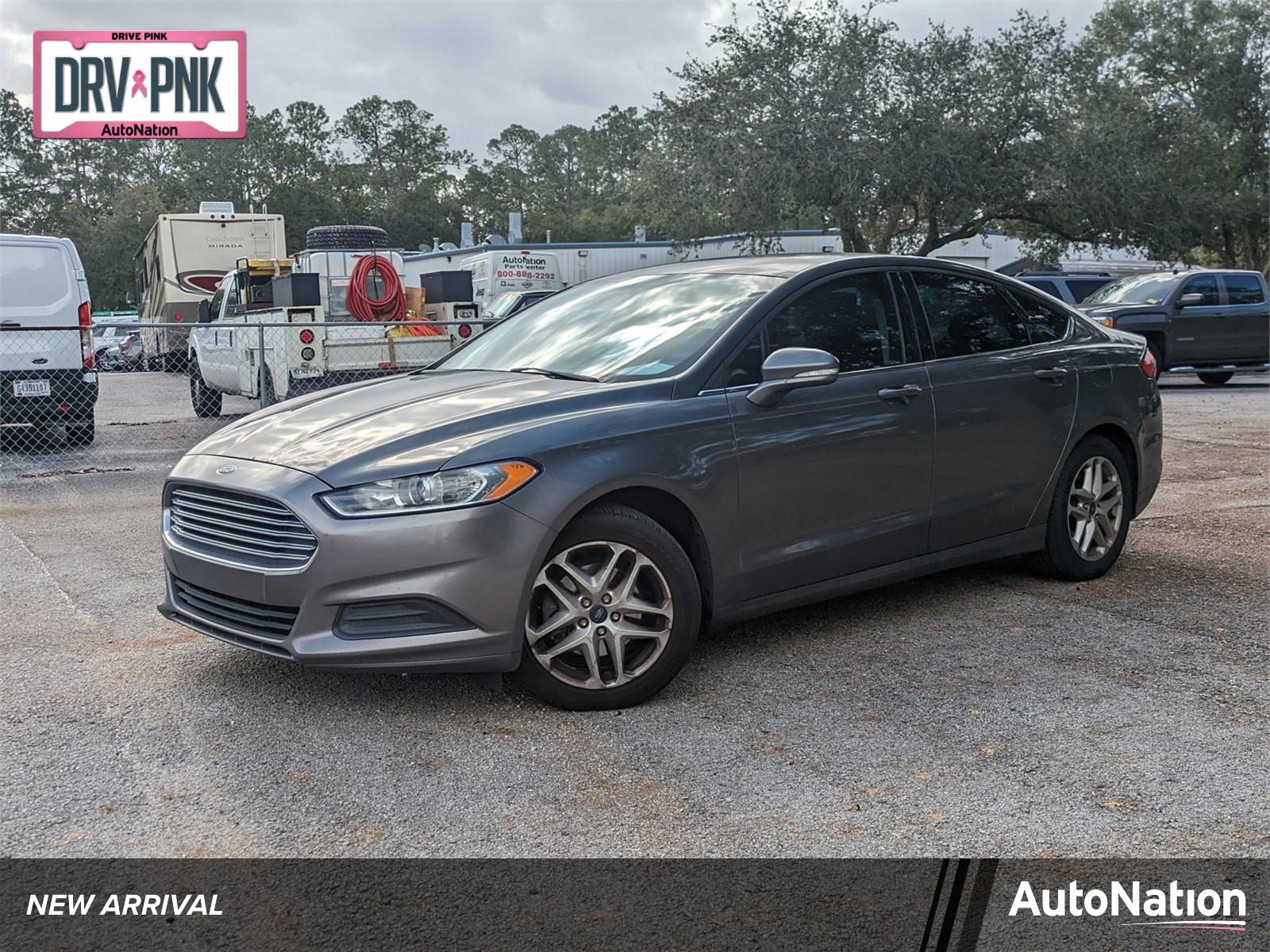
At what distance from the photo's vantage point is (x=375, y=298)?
16.5 metres

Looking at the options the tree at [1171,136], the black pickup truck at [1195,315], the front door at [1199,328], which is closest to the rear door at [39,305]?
the black pickup truck at [1195,315]

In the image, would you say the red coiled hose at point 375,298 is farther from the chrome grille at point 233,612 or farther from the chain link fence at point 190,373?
the chrome grille at point 233,612

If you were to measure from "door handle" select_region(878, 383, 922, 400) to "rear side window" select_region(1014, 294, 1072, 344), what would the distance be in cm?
101

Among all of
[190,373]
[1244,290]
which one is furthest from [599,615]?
[1244,290]

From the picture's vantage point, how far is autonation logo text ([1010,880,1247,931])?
2.88 m

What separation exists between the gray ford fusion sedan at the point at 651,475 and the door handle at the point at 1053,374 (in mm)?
16

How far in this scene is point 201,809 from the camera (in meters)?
3.49

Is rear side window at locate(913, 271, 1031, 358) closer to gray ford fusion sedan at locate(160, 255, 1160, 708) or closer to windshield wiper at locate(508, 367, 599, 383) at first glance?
gray ford fusion sedan at locate(160, 255, 1160, 708)

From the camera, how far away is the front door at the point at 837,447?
15.5 ft

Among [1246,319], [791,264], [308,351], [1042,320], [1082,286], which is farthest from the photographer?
[1082,286]

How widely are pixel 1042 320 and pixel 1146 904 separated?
12.1ft

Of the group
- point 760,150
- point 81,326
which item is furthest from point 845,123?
point 81,326

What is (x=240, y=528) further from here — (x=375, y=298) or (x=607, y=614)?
(x=375, y=298)

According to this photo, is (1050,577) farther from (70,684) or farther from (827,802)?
(70,684)
